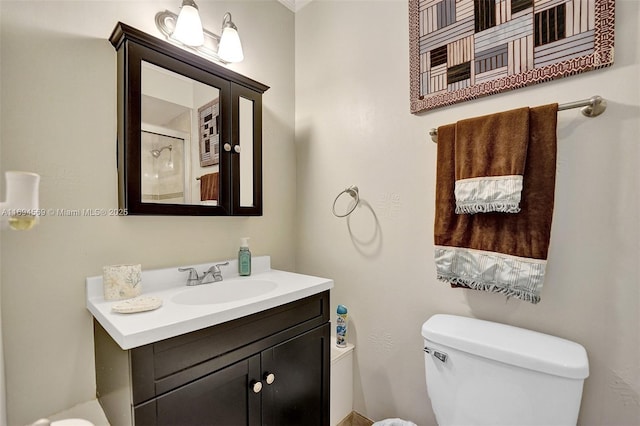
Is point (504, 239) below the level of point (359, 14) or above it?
below

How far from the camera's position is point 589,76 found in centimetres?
97

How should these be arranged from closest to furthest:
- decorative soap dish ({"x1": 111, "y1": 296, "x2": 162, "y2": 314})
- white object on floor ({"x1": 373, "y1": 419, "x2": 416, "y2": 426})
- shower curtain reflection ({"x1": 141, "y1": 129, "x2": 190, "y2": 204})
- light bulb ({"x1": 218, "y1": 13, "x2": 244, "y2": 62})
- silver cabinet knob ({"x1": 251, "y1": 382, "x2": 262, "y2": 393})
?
decorative soap dish ({"x1": 111, "y1": 296, "x2": 162, "y2": 314}), silver cabinet knob ({"x1": 251, "y1": 382, "x2": 262, "y2": 393}), shower curtain reflection ({"x1": 141, "y1": 129, "x2": 190, "y2": 204}), white object on floor ({"x1": 373, "y1": 419, "x2": 416, "y2": 426}), light bulb ({"x1": 218, "y1": 13, "x2": 244, "y2": 62})

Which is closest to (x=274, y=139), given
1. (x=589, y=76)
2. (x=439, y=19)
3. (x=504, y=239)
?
(x=439, y=19)

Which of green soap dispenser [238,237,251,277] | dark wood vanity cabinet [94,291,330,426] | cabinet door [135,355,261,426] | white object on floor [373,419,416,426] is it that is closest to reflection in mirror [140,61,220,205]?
green soap dispenser [238,237,251,277]

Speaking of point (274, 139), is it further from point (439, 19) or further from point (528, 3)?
point (528, 3)

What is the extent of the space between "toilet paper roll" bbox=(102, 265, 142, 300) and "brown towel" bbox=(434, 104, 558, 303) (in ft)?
3.64

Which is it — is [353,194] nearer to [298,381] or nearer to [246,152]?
[246,152]

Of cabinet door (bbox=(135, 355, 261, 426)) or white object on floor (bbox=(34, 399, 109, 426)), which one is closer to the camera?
cabinet door (bbox=(135, 355, 261, 426))

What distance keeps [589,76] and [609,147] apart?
0.24 m

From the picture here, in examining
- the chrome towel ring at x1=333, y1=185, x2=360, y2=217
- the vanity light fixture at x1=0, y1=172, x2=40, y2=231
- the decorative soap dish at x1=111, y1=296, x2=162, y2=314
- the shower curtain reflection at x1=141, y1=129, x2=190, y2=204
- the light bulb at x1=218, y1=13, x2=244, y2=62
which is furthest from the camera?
the chrome towel ring at x1=333, y1=185, x2=360, y2=217

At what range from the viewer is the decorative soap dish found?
2.96ft

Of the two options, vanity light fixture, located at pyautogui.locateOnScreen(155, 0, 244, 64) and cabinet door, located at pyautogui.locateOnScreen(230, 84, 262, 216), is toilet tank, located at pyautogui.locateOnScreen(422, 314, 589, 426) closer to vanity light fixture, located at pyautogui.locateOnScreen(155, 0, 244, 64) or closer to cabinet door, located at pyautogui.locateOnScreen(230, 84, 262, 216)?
cabinet door, located at pyautogui.locateOnScreen(230, 84, 262, 216)

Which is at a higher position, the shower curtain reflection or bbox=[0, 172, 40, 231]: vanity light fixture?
the shower curtain reflection

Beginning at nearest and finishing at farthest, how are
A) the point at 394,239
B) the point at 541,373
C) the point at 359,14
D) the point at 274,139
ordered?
the point at 541,373, the point at 394,239, the point at 359,14, the point at 274,139
